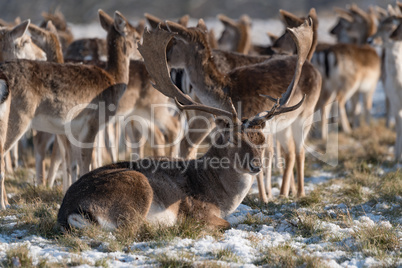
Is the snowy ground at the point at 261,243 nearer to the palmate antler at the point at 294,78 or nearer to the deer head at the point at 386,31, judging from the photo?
the palmate antler at the point at 294,78

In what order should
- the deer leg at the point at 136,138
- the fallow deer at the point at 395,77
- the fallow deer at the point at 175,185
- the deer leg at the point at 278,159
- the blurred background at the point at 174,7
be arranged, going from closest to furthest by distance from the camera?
the fallow deer at the point at 175,185, the deer leg at the point at 278,159, the deer leg at the point at 136,138, the fallow deer at the point at 395,77, the blurred background at the point at 174,7

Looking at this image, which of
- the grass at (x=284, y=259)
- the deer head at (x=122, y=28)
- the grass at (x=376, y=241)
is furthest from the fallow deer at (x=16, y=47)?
the grass at (x=376, y=241)

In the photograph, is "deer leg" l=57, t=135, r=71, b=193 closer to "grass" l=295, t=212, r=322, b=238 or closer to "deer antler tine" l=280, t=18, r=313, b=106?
"deer antler tine" l=280, t=18, r=313, b=106

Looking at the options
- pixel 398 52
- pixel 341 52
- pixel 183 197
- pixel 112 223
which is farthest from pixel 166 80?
pixel 341 52

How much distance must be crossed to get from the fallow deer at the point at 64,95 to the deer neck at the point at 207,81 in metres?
1.04

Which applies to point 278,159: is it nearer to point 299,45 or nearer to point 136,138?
point 136,138

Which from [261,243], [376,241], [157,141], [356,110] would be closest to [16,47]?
[157,141]

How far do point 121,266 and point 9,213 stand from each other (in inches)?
86.8

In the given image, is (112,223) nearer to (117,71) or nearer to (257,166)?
(257,166)

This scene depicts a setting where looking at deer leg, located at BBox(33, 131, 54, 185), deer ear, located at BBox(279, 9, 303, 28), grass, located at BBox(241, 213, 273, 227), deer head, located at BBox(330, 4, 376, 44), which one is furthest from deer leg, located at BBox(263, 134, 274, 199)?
deer head, located at BBox(330, 4, 376, 44)

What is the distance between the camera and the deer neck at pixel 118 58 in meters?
8.07

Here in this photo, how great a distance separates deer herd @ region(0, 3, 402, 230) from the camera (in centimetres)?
585

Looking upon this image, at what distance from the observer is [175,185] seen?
19.7 feet

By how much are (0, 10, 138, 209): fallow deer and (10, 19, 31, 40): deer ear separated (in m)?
1.23
